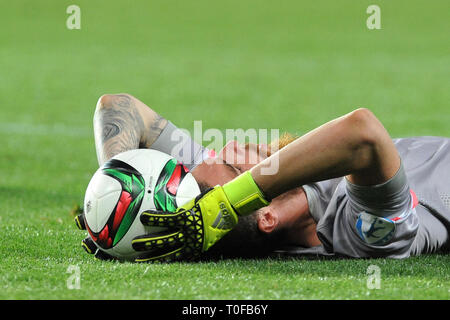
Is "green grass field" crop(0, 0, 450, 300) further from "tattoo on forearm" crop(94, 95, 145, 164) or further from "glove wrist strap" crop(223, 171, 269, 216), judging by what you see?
"tattoo on forearm" crop(94, 95, 145, 164)

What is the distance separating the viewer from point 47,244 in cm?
507

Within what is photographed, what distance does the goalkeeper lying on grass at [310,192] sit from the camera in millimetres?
4234

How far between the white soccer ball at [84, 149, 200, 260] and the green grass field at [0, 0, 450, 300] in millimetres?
138

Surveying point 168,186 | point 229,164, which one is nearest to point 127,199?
point 168,186

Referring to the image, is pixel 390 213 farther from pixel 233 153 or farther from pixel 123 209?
pixel 123 209

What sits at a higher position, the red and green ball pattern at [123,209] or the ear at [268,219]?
the red and green ball pattern at [123,209]

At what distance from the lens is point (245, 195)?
4.27 meters

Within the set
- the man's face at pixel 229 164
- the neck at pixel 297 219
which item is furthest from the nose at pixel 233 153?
the neck at pixel 297 219

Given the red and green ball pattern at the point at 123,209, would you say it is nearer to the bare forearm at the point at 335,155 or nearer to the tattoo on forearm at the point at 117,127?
the tattoo on forearm at the point at 117,127

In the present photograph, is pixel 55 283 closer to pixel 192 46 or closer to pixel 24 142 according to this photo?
pixel 24 142

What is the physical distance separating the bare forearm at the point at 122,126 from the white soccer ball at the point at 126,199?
485mm

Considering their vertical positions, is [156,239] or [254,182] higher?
[254,182]

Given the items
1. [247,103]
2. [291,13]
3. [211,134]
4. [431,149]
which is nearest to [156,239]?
[431,149]

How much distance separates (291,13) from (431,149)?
21.6 m
